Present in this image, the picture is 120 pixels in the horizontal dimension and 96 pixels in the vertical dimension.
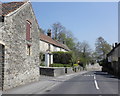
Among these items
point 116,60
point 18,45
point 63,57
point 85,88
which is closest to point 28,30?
point 18,45

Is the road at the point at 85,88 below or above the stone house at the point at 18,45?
below

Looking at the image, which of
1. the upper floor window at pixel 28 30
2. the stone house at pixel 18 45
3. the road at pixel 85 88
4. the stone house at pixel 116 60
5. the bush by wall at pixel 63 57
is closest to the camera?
the road at pixel 85 88

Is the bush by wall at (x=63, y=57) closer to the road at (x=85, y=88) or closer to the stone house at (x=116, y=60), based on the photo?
the stone house at (x=116, y=60)

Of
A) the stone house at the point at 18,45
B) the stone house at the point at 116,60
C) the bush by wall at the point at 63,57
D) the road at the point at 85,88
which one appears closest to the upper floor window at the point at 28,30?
the stone house at the point at 18,45

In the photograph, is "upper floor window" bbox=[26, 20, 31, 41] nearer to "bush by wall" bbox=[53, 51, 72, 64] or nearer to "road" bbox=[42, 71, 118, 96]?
"road" bbox=[42, 71, 118, 96]

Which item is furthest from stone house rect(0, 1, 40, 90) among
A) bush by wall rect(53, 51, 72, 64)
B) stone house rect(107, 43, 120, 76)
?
bush by wall rect(53, 51, 72, 64)

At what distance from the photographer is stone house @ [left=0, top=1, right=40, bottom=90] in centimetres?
1312

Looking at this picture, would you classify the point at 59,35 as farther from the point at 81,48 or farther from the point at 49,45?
the point at 49,45

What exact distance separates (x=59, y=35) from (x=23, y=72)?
197ft

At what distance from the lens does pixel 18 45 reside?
15555 millimetres

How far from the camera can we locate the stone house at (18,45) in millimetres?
13125

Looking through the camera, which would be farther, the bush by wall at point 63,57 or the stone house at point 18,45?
the bush by wall at point 63,57

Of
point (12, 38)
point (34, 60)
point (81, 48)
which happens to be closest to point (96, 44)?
point (81, 48)

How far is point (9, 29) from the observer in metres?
13.8
